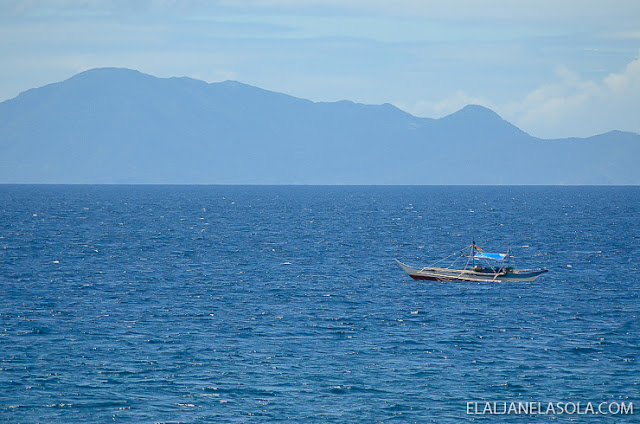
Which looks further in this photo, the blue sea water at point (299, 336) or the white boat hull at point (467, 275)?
Result: the white boat hull at point (467, 275)

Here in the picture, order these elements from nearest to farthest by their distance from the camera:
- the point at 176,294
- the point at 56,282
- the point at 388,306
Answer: the point at 388,306 < the point at 176,294 < the point at 56,282

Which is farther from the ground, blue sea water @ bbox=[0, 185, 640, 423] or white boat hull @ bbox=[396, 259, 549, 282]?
white boat hull @ bbox=[396, 259, 549, 282]

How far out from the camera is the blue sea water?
37.6 m

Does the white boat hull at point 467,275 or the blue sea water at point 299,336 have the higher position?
the white boat hull at point 467,275

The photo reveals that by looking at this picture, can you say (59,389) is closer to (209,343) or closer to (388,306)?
(209,343)

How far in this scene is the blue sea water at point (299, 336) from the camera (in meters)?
37.6

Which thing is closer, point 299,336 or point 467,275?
point 299,336

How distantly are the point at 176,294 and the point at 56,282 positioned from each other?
520 inches

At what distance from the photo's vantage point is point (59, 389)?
3900 centimetres

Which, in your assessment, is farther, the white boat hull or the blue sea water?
the white boat hull

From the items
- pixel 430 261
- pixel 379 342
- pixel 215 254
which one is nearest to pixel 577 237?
pixel 430 261

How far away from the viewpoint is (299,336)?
165 feet

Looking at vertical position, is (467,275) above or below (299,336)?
above

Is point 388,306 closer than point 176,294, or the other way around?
point 388,306
